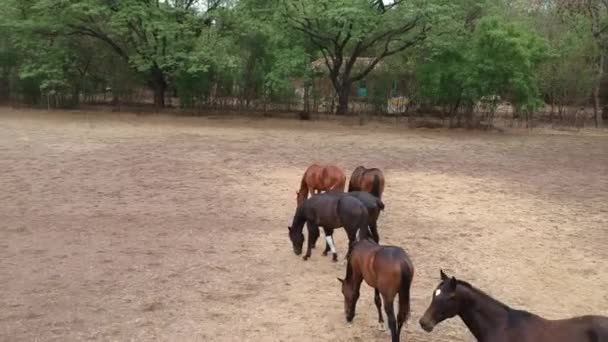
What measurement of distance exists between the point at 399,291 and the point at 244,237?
372 cm

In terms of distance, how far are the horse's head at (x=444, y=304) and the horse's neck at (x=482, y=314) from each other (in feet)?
0.22

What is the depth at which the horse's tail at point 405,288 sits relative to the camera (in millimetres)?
5227

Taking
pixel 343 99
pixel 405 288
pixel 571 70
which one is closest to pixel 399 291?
pixel 405 288

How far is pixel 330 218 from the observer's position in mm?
7410

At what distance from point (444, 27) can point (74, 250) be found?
59.2 ft

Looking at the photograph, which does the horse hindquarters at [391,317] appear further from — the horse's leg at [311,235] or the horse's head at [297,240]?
the horse's head at [297,240]

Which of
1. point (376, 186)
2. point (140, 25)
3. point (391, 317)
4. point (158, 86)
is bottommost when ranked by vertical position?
point (391, 317)

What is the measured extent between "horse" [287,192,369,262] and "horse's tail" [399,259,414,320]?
5.69 feet

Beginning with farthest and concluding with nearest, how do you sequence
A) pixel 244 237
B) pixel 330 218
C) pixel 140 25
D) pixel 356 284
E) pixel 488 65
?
pixel 140 25
pixel 488 65
pixel 244 237
pixel 330 218
pixel 356 284

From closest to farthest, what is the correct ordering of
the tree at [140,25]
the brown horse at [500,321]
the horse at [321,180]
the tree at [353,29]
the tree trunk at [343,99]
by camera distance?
the brown horse at [500,321], the horse at [321,180], the tree at [353,29], the tree at [140,25], the tree trunk at [343,99]

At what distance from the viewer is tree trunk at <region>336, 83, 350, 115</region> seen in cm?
2542

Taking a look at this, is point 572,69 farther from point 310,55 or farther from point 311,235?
point 311,235

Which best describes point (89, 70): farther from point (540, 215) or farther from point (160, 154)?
point (540, 215)

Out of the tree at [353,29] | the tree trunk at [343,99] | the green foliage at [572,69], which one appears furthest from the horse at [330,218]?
the green foliage at [572,69]
